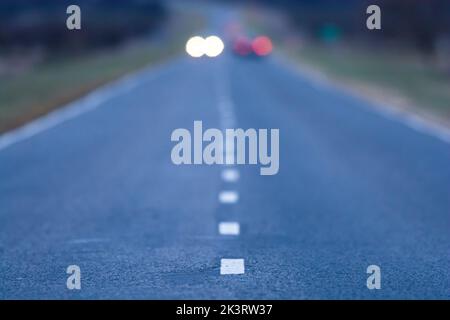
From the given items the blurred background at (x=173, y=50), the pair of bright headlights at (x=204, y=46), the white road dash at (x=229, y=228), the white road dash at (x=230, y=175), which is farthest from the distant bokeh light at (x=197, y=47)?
the blurred background at (x=173, y=50)

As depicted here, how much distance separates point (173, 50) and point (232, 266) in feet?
231

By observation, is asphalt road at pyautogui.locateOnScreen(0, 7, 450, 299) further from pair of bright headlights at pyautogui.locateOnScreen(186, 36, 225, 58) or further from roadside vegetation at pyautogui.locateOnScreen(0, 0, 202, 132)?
roadside vegetation at pyautogui.locateOnScreen(0, 0, 202, 132)

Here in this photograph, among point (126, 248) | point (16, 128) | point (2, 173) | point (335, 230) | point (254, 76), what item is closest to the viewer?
point (126, 248)

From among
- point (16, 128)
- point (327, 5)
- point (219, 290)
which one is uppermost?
point (327, 5)

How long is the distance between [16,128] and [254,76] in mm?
27798

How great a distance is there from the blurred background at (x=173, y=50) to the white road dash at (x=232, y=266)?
12867 millimetres

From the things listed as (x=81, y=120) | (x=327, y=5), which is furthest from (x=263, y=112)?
(x=327, y=5)

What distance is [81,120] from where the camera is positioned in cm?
2302

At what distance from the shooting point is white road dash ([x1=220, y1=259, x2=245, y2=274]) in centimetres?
767

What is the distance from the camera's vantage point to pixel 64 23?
81562 mm

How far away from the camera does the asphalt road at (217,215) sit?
24.0ft

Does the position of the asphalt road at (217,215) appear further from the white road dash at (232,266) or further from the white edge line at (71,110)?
the white edge line at (71,110)

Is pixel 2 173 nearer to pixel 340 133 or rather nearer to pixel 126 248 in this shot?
pixel 126 248

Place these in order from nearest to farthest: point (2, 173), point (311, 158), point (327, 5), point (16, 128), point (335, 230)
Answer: point (335, 230) < point (2, 173) < point (311, 158) < point (16, 128) < point (327, 5)
